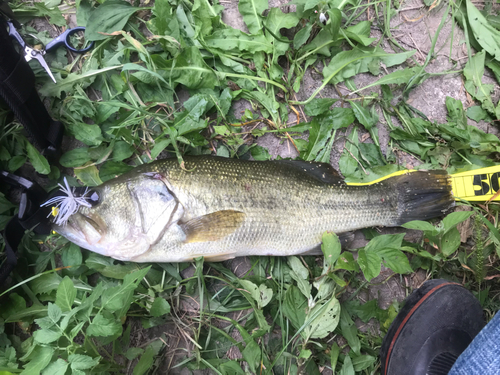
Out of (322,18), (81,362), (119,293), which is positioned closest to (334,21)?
(322,18)

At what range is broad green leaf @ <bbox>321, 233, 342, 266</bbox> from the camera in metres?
2.55

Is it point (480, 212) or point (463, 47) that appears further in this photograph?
point (463, 47)

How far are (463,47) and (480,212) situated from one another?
5.57 ft

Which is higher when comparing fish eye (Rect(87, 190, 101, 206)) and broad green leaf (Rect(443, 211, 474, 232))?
fish eye (Rect(87, 190, 101, 206))

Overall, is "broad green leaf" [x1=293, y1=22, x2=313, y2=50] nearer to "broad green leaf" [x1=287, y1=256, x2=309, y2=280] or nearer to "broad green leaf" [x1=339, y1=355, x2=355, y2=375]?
"broad green leaf" [x1=287, y1=256, x2=309, y2=280]

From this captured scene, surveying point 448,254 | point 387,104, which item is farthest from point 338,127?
point 448,254

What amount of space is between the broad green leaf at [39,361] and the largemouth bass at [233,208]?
0.75 m

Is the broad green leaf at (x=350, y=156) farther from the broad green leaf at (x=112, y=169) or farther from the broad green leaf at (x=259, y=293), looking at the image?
the broad green leaf at (x=112, y=169)

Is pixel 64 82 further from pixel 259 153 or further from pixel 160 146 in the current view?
pixel 259 153

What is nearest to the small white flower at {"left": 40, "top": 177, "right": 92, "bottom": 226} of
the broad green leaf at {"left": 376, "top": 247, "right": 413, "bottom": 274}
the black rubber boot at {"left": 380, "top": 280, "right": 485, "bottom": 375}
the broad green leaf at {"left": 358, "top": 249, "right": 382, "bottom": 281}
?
the broad green leaf at {"left": 358, "top": 249, "right": 382, "bottom": 281}

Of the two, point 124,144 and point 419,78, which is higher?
point 124,144

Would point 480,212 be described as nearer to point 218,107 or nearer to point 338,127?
point 338,127

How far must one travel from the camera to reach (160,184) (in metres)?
2.47

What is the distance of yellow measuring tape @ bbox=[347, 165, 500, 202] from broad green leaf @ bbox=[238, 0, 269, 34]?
1.73 metres
